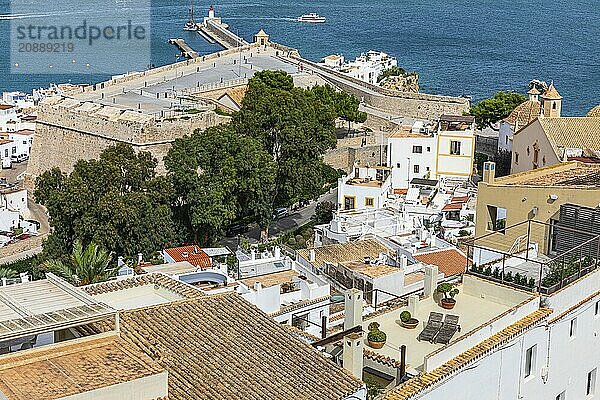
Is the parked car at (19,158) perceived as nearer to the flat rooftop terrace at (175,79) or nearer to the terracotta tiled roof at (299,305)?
the flat rooftop terrace at (175,79)

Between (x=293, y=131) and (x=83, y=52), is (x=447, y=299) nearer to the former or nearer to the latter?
(x=293, y=131)

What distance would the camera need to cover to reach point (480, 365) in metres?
10.0

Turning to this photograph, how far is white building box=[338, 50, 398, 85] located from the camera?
57237 millimetres

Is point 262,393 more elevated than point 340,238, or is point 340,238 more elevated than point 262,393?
point 262,393

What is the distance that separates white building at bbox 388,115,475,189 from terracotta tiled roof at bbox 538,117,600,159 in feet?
16.6

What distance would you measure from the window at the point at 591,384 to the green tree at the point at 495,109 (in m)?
28.7

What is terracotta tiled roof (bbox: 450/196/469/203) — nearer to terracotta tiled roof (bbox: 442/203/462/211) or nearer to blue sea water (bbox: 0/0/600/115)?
terracotta tiled roof (bbox: 442/203/462/211)

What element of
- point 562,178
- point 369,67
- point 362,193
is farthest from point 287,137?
point 369,67

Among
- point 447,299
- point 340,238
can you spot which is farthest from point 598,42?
point 447,299

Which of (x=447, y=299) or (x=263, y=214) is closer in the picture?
(x=447, y=299)

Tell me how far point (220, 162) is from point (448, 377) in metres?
16.8

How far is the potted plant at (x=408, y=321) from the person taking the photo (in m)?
11.3

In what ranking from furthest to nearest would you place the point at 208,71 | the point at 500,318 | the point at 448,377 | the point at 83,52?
the point at 83,52, the point at 208,71, the point at 500,318, the point at 448,377

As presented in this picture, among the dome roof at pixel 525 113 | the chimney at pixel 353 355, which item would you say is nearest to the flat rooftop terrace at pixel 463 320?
the chimney at pixel 353 355
